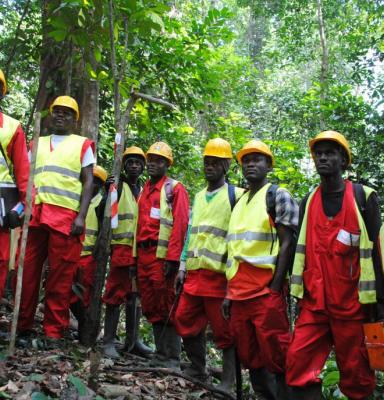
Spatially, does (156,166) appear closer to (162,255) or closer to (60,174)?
(162,255)

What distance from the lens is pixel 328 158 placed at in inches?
149

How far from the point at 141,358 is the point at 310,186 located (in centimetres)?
539

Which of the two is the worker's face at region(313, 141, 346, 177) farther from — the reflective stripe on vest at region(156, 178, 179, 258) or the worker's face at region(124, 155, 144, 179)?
the worker's face at region(124, 155, 144, 179)

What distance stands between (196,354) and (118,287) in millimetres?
1249

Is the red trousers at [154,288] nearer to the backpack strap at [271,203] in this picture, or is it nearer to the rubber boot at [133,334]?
the rubber boot at [133,334]

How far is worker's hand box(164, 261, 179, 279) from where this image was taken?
5234mm

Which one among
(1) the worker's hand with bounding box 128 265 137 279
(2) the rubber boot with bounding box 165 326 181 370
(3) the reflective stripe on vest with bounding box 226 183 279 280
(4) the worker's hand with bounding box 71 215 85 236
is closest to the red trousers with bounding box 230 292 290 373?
(3) the reflective stripe on vest with bounding box 226 183 279 280

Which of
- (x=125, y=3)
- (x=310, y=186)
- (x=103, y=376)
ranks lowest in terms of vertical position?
(x=103, y=376)

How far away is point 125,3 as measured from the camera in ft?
15.9

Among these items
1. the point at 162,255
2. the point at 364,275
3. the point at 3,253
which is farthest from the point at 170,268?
the point at 364,275

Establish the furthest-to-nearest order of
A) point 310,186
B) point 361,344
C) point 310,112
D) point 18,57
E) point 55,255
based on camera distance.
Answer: point 310,112 → point 310,186 → point 18,57 → point 55,255 → point 361,344

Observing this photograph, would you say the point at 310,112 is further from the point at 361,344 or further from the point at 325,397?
the point at 361,344

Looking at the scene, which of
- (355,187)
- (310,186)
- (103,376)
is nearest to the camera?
(355,187)

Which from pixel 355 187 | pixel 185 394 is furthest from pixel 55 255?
pixel 355 187
